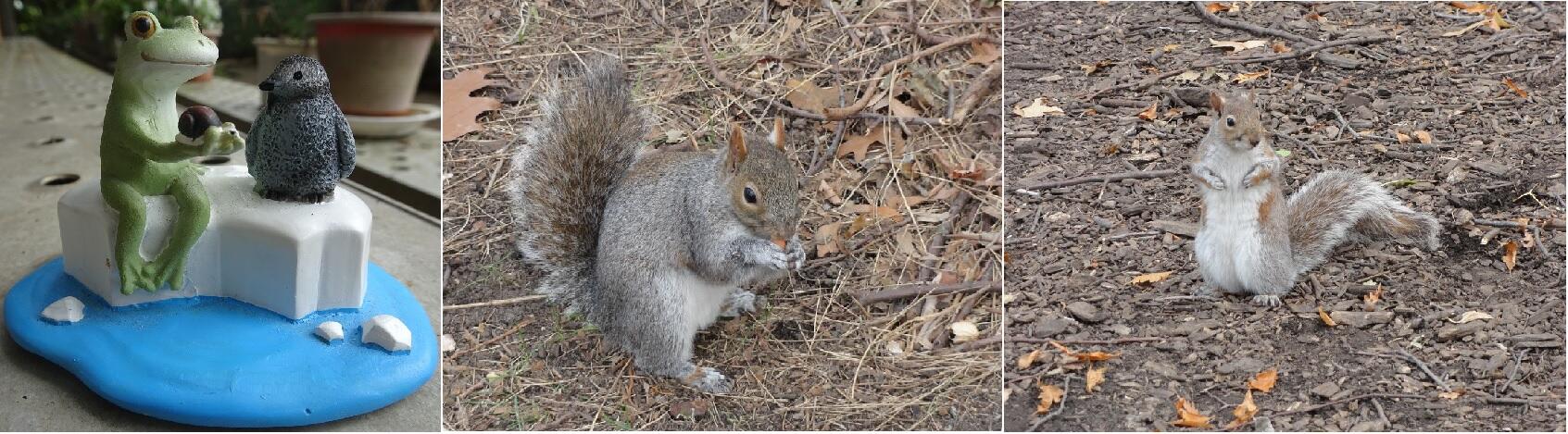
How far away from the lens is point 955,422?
1710mm

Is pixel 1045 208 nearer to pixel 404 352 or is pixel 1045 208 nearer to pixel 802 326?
pixel 802 326

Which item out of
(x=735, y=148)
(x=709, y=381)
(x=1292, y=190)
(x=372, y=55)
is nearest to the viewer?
(x=735, y=148)

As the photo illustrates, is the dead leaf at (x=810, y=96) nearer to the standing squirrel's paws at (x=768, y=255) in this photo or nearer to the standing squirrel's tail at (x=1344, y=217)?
the standing squirrel's paws at (x=768, y=255)

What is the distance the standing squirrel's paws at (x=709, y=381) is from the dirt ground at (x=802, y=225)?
0.06ft

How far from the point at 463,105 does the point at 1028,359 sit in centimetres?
105

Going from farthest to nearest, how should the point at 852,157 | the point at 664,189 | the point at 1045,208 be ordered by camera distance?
the point at 1045,208
the point at 852,157
the point at 664,189

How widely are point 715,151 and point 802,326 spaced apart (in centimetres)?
32

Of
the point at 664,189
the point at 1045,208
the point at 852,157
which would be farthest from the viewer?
the point at 1045,208

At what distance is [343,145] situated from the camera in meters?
1.87

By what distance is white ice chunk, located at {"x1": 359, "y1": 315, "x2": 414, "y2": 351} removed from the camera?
191cm

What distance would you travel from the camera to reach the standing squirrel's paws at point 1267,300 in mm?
1936

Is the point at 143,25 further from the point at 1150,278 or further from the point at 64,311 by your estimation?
the point at 1150,278

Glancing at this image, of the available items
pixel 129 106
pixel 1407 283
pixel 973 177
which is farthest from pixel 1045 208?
pixel 129 106

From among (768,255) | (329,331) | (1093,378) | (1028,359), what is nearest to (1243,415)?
(1093,378)
